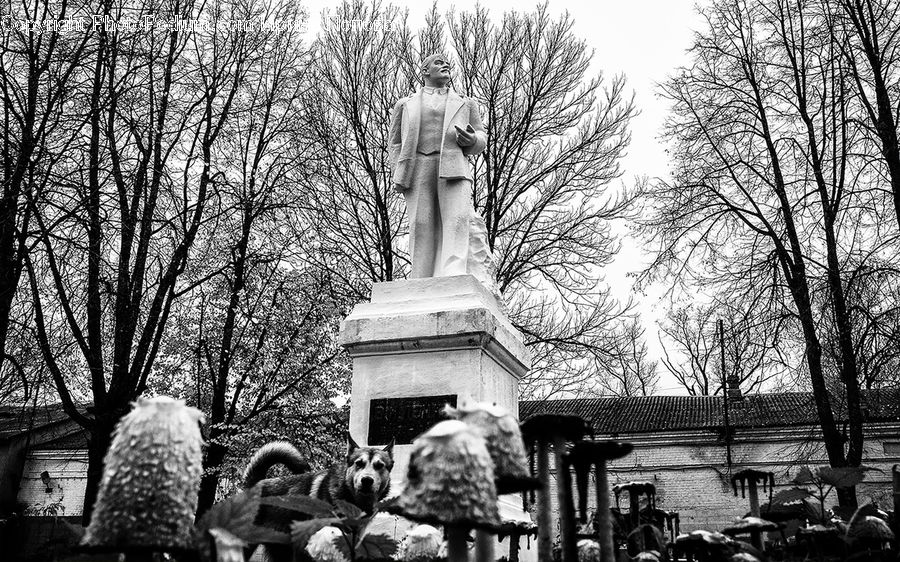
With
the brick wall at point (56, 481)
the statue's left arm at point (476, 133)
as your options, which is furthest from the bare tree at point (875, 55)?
the brick wall at point (56, 481)

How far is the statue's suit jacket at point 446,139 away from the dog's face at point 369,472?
3048mm

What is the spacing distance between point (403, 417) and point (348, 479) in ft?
4.18

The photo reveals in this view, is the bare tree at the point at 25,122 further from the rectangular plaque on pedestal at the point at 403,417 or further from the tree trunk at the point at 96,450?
the rectangular plaque on pedestal at the point at 403,417

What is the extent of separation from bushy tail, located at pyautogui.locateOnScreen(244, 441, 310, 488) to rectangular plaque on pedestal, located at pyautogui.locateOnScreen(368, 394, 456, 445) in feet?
2.15

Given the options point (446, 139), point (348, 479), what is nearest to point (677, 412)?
point (446, 139)

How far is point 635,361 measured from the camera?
1307 inches

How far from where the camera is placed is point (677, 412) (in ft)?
83.3

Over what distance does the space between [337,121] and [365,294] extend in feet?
14.7

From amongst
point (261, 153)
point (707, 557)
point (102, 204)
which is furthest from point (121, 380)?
point (707, 557)

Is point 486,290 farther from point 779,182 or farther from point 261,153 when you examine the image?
point 261,153

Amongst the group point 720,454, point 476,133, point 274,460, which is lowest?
point 274,460

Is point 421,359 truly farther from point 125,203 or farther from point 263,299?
point 263,299

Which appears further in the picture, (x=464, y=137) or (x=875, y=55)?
(x=875, y=55)

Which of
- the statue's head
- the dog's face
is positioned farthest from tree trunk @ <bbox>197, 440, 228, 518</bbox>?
the dog's face
